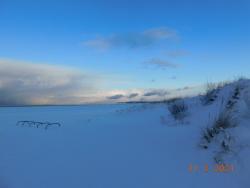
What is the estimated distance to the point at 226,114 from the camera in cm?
584

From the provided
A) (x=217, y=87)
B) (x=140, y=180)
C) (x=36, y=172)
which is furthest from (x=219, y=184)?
(x=217, y=87)

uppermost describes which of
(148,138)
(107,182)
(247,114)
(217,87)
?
(217,87)

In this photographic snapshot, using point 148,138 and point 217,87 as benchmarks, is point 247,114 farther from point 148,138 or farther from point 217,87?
point 217,87

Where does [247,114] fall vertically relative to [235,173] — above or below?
above


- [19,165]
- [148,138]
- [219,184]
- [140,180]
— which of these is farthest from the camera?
[148,138]

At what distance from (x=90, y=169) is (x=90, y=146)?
174 centimetres
